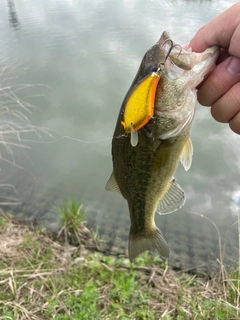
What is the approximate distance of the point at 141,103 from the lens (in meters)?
1.44

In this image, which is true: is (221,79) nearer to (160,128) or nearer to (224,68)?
(224,68)

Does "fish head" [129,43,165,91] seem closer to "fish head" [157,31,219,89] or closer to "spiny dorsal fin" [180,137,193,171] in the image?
"fish head" [157,31,219,89]

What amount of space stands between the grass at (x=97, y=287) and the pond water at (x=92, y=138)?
0.59 meters

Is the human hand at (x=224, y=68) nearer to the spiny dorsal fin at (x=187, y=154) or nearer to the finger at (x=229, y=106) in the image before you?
the finger at (x=229, y=106)

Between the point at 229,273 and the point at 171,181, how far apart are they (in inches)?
94.6

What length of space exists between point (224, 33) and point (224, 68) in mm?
182

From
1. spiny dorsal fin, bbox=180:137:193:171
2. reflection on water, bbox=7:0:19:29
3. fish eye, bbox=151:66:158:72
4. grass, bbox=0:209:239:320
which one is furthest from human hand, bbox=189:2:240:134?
reflection on water, bbox=7:0:19:29

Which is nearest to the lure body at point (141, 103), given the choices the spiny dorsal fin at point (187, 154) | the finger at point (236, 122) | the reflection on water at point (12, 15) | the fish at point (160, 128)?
the fish at point (160, 128)

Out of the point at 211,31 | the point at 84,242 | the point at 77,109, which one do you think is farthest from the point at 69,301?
the point at 77,109

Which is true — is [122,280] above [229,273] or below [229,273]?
above

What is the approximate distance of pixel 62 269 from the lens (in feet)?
11.1

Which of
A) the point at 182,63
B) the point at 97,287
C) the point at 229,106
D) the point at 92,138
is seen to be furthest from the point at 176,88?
the point at 92,138

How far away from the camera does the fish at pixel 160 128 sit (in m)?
1.53

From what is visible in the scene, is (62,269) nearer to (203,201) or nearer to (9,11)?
(203,201)
